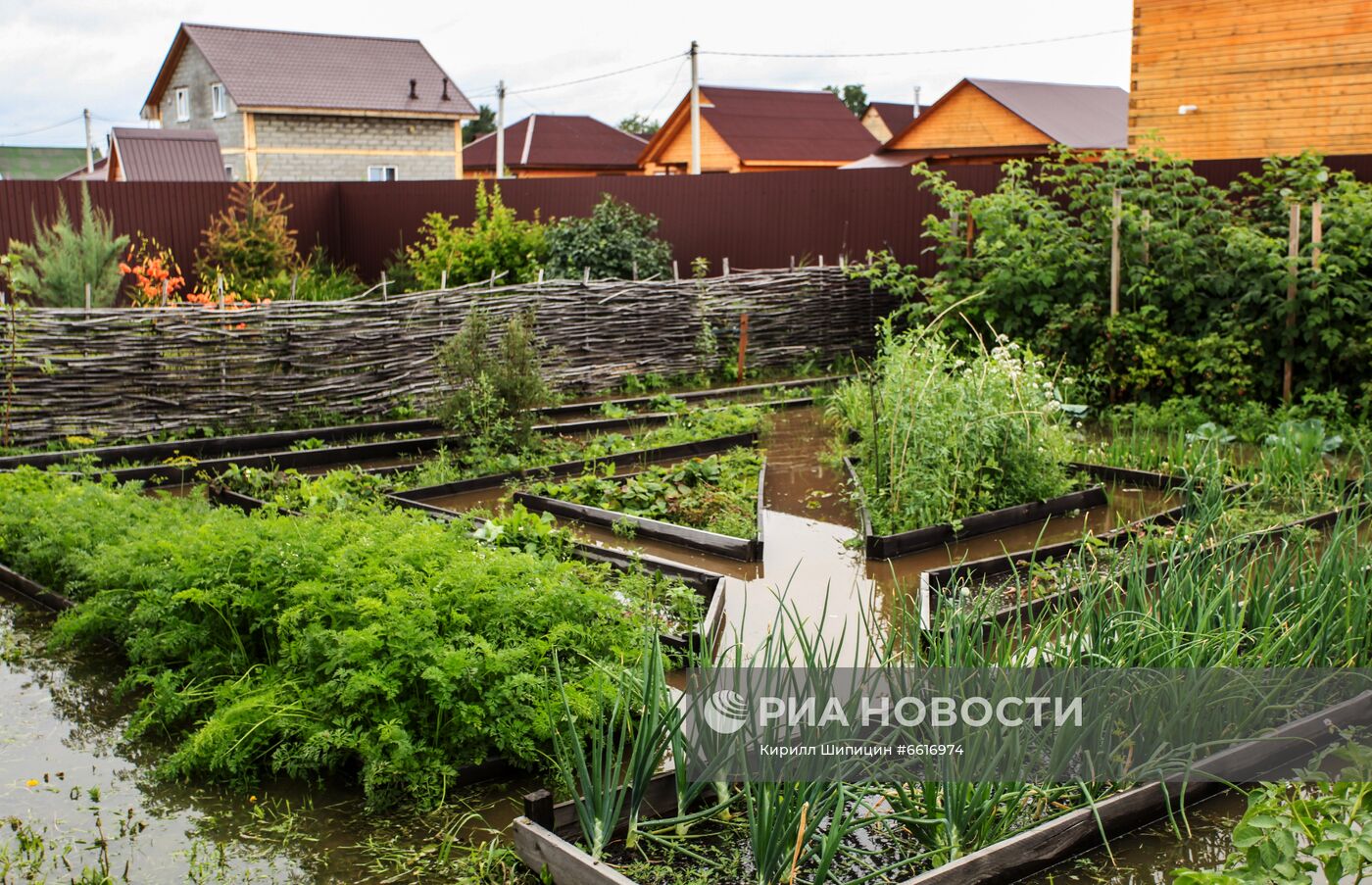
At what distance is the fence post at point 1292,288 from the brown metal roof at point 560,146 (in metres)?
31.1

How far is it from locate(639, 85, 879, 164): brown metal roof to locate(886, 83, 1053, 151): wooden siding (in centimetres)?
769

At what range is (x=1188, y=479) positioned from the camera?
530 centimetres

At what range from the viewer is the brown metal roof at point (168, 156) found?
22.6 meters

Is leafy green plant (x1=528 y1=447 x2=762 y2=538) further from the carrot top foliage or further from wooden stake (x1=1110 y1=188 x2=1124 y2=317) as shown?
wooden stake (x1=1110 y1=188 x2=1124 y2=317)

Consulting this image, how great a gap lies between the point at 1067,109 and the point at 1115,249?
16.3m

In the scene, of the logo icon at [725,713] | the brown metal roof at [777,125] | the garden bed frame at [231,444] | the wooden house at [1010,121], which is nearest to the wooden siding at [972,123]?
the wooden house at [1010,121]

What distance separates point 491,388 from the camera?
310 inches

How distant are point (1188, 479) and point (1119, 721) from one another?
7.57 feet

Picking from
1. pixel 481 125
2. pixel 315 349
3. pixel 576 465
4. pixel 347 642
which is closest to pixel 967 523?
pixel 576 465

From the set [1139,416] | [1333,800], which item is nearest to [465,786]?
[1333,800]

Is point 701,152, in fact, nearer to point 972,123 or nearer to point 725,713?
point 972,123

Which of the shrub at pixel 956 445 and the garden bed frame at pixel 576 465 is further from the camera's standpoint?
the garden bed frame at pixel 576 465

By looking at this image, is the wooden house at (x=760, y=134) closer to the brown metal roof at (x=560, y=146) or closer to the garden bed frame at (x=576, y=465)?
the brown metal roof at (x=560, y=146)

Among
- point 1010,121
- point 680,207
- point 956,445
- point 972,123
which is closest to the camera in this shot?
point 956,445
